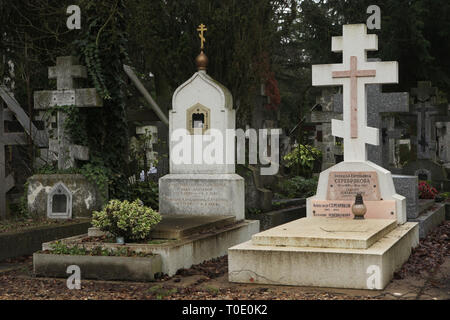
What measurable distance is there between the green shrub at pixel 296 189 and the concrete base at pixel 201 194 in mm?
4865

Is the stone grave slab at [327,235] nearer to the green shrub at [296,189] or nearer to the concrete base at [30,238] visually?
the concrete base at [30,238]

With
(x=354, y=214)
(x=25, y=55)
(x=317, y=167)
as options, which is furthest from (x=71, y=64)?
(x=317, y=167)

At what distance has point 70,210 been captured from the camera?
988cm

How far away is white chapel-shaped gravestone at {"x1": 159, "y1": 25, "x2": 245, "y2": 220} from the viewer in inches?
376

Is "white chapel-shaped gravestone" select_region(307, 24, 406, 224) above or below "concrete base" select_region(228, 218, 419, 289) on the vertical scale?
above

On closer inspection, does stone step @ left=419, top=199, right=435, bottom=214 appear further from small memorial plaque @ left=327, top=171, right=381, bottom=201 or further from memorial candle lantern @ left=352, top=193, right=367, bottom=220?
memorial candle lantern @ left=352, top=193, right=367, bottom=220

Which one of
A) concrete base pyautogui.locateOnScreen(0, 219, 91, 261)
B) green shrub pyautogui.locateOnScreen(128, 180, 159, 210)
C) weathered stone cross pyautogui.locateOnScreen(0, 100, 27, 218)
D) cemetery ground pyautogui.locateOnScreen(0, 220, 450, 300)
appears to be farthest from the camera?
green shrub pyautogui.locateOnScreen(128, 180, 159, 210)

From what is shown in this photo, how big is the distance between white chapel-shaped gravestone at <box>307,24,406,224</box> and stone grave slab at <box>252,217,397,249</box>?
2.48 feet

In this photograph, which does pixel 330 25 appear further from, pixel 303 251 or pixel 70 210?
pixel 303 251

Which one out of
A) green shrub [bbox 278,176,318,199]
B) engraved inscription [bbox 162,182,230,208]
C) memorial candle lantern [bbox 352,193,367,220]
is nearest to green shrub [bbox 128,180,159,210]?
engraved inscription [bbox 162,182,230,208]

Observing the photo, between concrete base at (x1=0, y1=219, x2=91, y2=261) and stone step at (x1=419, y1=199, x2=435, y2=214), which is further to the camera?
Result: stone step at (x1=419, y1=199, x2=435, y2=214)

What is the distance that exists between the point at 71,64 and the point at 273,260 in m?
5.50

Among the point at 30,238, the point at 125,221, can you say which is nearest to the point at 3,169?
the point at 30,238

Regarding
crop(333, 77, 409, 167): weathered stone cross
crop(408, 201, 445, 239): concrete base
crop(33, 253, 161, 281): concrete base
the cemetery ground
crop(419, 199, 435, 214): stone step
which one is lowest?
the cemetery ground
